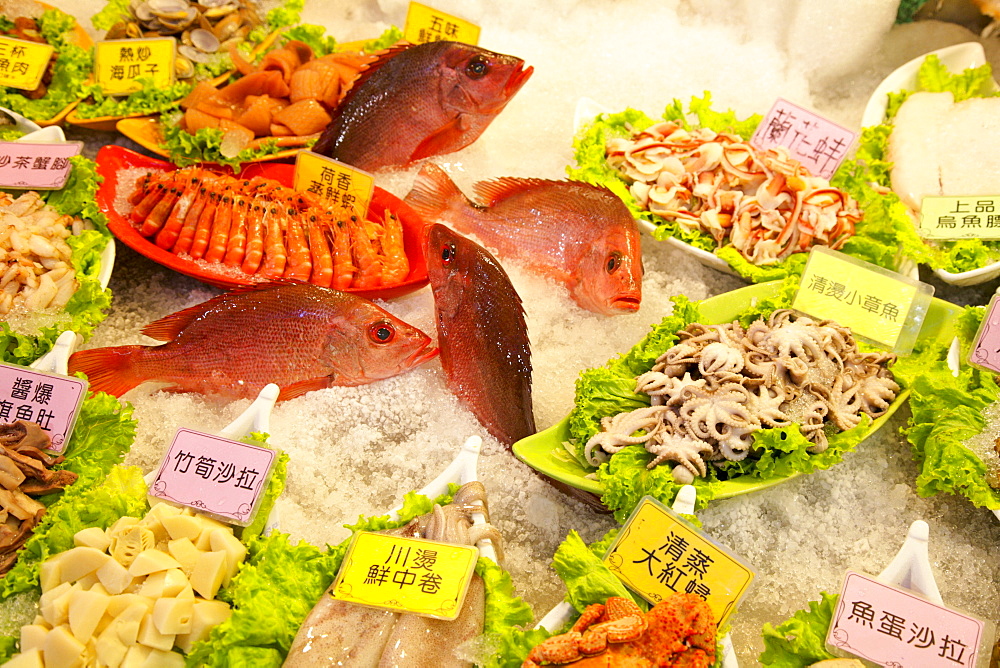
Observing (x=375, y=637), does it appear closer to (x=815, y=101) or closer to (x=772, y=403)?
(x=772, y=403)

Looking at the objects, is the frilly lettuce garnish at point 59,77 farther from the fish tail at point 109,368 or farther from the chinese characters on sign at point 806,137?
the chinese characters on sign at point 806,137

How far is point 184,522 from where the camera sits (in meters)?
2.19

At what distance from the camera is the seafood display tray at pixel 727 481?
2.44 m

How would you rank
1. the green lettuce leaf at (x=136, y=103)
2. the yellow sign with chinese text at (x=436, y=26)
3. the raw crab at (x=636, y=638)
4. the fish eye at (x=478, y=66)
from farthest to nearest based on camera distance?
1. the yellow sign with chinese text at (x=436, y=26)
2. the green lettuce leaf at (x=136, y=103)
3. the fish eye at (x=478, y=66)
4. the raw crab at (x=636, y=638)

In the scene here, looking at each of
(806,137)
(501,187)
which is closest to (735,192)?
(806,137)

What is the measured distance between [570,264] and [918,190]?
159 centimetres

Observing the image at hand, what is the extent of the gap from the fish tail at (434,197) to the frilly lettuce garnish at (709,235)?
598mm

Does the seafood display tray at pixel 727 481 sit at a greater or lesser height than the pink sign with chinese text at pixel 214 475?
greater

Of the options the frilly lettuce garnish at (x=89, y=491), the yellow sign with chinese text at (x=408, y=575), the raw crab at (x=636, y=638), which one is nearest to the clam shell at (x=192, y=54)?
the frilly lettuce garnish at (x=89, y=491)

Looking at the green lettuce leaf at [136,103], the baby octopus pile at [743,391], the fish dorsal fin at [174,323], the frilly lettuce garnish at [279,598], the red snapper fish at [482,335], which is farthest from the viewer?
the green lettuce leaf at [136,103]

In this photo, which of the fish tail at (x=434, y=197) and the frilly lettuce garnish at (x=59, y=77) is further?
the frilly lettuce garnish at (x=59, y=77)

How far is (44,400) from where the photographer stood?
8.25 feet

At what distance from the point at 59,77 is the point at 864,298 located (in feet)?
13.0

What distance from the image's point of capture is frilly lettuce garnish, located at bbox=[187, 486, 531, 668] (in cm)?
199
